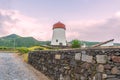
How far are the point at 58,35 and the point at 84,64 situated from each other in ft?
147

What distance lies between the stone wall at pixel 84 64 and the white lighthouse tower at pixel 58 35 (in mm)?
39733

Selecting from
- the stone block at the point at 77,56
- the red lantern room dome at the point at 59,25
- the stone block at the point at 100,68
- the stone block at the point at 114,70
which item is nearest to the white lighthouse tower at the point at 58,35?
the red lantern room dome at the point at 59,25

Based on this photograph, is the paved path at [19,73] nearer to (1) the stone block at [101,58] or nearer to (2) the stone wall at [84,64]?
(2) the stone wall at [84,64]

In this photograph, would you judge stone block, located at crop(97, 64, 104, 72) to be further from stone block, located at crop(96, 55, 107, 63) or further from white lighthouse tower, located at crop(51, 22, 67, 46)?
white lighthouse tower, located at crop(51, 22, 67, 46)

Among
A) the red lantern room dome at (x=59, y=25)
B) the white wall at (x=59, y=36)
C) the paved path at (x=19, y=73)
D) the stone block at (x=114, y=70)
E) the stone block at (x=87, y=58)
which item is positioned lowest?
the paved path at (x=19, y=73)

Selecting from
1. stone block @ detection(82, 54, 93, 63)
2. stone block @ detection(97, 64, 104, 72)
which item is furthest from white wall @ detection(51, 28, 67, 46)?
stone block @ detection(97, 64, 104, 72)

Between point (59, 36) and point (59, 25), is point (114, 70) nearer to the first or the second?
point (59, 36)

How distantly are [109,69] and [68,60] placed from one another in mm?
2854

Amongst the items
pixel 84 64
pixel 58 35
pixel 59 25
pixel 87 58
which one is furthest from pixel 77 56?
pixel 59 25

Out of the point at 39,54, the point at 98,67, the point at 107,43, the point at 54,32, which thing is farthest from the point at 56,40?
the point at 98,67

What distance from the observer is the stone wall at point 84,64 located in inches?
262

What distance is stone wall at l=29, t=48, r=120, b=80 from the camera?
666 cm

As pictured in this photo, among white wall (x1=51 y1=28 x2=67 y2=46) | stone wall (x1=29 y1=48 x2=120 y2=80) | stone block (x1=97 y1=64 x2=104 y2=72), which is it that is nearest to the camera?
stone wall (x1=29 y1=48 x2=120 y2=80)

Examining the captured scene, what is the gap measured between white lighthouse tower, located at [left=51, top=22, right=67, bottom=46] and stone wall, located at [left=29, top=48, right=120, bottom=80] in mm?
39733
